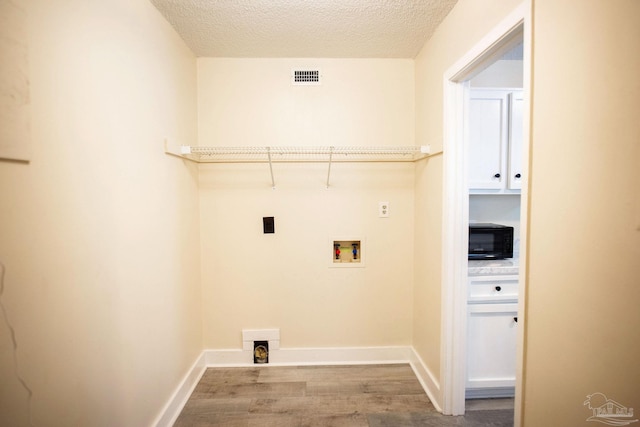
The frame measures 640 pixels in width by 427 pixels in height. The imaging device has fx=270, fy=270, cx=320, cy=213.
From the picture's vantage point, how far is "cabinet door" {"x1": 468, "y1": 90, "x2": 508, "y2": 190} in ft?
6.84

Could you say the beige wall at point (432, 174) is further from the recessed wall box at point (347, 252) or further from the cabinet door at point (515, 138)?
the cabinet door at point (515, 138)

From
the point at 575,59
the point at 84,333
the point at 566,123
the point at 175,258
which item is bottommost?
the point at 84,333

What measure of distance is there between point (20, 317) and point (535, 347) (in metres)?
1.67

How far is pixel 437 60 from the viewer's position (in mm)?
1818

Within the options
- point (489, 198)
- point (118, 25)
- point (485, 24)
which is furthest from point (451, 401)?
point (118, 25)

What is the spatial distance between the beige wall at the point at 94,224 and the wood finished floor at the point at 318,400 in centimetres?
34

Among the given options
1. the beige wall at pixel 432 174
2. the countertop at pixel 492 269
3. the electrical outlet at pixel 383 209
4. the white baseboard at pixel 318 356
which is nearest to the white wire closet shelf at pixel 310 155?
the beige wall at pixel 432 174

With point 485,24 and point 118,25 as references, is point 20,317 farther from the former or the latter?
point 485,24

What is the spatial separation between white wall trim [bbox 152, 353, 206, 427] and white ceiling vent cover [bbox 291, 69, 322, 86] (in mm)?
2347

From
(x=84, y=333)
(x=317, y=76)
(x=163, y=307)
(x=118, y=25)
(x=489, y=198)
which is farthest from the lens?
(x=489, y=198)

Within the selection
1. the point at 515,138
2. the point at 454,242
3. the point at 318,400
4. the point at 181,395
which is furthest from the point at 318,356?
the point at 515,138

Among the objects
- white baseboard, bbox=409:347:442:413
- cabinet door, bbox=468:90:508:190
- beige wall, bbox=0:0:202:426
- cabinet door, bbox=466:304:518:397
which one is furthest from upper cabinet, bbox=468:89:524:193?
beige wall, bbox=0:0:202:426

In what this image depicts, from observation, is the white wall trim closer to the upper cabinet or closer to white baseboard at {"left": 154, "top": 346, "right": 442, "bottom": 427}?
white baseboard at {"left": 154, "top": 346, "right": 442, "bottom": 427}

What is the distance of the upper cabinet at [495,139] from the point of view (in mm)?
2076
